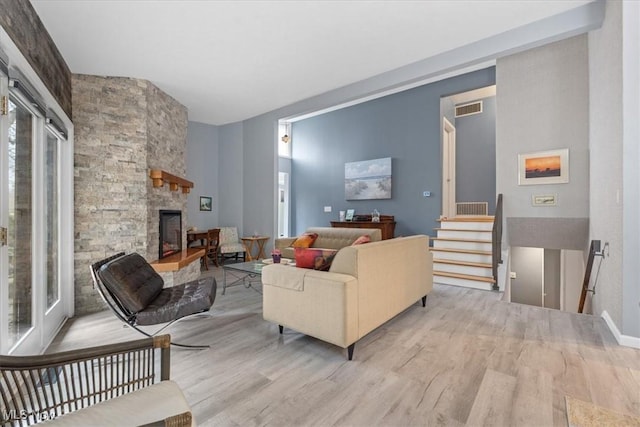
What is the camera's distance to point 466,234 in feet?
17.3

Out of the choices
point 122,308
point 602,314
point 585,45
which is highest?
point 585,45

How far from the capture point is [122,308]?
7.79 feet

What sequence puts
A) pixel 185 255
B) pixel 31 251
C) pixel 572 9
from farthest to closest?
pixel 185 255 < pixel 572 9 < pixel 31 251

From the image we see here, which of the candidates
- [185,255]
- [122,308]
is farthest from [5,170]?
[185,255]

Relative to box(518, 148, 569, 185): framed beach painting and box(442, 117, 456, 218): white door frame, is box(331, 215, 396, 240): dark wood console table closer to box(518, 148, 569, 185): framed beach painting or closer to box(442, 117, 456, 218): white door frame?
box(442, 117, 456, 218): white door frame


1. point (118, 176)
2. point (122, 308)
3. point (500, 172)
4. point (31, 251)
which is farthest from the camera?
point (500, 172)

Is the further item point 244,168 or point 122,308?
point 244,168

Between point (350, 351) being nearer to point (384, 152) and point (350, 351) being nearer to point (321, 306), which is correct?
point (321, 306)

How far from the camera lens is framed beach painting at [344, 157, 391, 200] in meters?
6.86

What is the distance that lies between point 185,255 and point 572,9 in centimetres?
550

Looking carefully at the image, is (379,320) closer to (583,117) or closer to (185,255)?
(185,255)

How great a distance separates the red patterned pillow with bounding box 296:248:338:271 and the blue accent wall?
419 centimetres

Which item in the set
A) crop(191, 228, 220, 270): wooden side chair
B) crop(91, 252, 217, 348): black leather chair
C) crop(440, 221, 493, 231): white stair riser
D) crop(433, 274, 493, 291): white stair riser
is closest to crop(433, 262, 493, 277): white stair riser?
crop(433, 274, 493, 291): white stair riser

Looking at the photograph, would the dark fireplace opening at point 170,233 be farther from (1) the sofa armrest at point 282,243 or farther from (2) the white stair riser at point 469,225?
(2) the white stair riser at point 469,225
